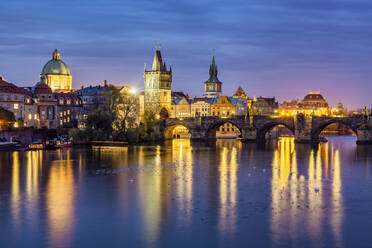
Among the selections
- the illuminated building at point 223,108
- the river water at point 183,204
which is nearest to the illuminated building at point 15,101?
the river water at point 183,204

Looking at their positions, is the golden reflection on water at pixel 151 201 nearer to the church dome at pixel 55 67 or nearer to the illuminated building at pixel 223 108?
the church dome at pixel 55 67

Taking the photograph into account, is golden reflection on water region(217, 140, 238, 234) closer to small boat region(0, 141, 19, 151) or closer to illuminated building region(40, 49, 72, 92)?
small boat region(0, 141, 19, 151)

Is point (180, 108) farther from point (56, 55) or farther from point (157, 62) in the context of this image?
point (56, 55)

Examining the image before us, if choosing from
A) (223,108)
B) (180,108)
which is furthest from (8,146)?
(223,108)

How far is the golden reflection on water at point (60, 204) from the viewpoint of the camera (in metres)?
31.6

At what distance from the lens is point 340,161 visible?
69812 mm

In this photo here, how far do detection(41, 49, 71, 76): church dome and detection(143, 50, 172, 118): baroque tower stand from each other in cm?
2425

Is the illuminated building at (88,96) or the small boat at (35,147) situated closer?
the small boat at (35,147)

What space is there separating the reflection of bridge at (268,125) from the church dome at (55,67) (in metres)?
55.6

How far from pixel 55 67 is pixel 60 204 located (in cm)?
13262

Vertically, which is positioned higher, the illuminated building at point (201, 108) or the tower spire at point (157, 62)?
the tower spire at point (157, 62)

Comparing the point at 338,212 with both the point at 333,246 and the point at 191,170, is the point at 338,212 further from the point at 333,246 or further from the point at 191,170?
the point at 191,170

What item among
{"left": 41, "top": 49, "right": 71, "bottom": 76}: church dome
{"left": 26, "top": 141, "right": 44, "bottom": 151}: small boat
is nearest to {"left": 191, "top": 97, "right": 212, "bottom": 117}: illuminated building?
{"left": 41, "top": 49, "right": 71, "bottom": 76}: church dome

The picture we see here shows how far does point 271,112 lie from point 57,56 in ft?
239
